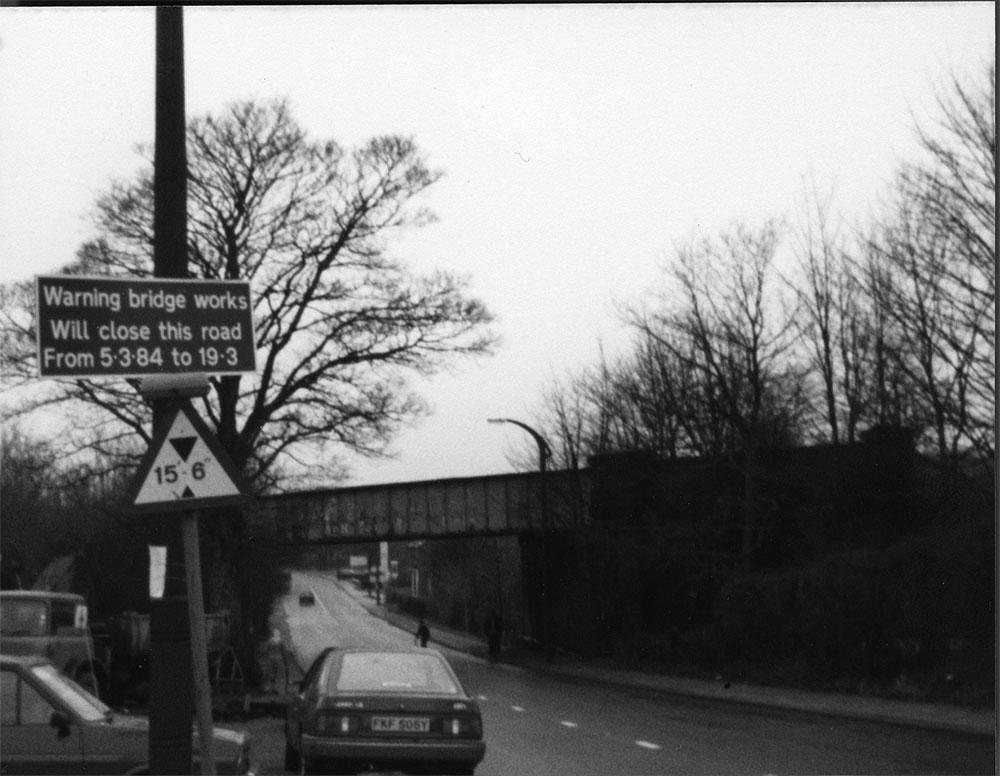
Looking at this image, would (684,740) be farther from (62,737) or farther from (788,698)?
(62,737)

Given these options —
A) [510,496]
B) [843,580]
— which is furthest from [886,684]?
[510,496]

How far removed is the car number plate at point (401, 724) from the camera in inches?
452

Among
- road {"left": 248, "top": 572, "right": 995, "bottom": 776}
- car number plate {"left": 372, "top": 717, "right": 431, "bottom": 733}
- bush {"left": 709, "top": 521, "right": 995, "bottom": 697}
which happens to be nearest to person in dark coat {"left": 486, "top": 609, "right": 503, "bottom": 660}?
bush {"left": 709, "top": 521, "right": 995, "bottom": 697}

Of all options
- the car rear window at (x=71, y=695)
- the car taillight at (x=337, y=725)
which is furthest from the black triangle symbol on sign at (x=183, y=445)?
the car taillight at (x=337, y=725)

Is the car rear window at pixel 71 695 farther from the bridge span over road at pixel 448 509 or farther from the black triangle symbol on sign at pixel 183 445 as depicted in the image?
the bridge span over road at pixel 448 509

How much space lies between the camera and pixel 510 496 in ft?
157

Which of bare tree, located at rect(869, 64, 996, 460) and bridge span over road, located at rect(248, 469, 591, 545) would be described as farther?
bridge span over road, located at rect(248, 469, 591, 545)

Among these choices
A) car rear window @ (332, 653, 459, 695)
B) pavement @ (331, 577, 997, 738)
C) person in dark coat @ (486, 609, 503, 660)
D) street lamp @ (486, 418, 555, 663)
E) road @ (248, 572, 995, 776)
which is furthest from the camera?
person in dark coat @ (486, 609, 503, 660)

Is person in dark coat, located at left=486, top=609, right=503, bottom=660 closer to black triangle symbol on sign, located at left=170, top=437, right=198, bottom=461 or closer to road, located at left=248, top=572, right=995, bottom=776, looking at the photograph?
road, located at left=248, top=572, right=995, bottom=776

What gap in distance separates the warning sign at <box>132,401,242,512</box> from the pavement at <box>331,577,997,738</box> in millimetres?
9324

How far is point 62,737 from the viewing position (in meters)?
9.09

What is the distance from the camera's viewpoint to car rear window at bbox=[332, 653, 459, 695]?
11.9 metres

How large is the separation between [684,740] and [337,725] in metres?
7.18

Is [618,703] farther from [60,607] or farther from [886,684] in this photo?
[60,607]
